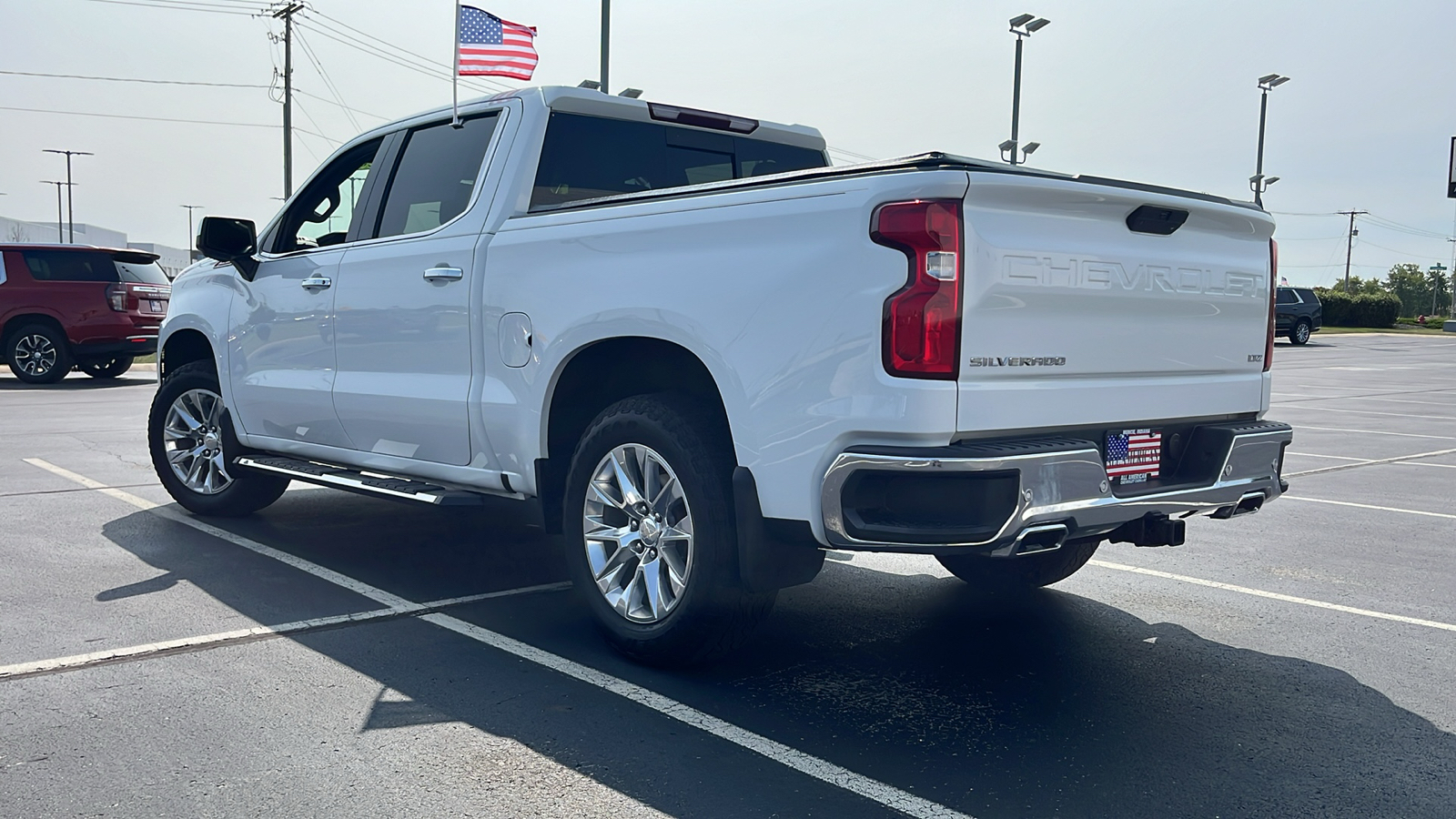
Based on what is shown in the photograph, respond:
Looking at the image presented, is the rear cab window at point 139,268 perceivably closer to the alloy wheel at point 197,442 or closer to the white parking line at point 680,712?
the alloy wheel at point 197,442

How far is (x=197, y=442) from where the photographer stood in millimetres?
7176

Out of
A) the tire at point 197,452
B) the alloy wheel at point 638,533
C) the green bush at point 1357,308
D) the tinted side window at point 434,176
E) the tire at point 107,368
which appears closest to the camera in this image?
the alloy wheel at point 638,533

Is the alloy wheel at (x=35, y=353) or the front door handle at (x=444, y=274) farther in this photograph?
the alloy wheel at (x=35, y=353)

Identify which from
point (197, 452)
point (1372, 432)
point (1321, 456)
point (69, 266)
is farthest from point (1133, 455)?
point (69, 266)

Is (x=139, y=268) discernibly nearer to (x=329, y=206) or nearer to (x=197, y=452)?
(x=197, y=452)

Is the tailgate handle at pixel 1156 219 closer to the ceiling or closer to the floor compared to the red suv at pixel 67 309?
closer to the ceiling

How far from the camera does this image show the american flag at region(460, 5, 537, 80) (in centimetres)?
1333

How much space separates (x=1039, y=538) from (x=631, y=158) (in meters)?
2.78

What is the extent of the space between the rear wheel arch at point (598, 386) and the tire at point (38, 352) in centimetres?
1559

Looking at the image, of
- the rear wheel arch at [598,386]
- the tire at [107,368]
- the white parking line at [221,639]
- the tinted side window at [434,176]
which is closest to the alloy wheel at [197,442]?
the tinted side window at [434,176]

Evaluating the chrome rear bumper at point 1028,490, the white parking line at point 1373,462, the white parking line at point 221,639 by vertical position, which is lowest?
the white parking line at point 221,639

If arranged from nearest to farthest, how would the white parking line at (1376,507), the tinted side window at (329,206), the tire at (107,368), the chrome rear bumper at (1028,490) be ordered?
1. the chrome rear bumper at (1028,490)
2. the tinted side window at (329,206)
3. the white parking line at (1376,507)
4. the tire at (107,368)

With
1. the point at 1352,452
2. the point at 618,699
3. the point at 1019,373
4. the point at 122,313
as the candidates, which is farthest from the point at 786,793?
the point at 122,313

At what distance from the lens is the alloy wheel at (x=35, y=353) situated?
1745cm
